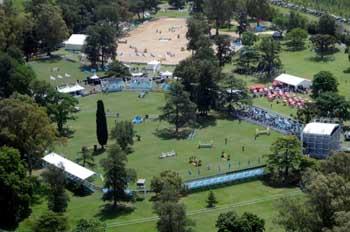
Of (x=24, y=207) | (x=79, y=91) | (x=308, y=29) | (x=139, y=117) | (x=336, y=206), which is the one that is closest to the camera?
(x=336, y=206)

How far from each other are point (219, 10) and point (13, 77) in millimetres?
48094

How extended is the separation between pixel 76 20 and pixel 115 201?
64.4 m

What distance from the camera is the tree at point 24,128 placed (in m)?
69.6

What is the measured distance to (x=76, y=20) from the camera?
124 metres

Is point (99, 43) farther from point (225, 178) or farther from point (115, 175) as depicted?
point (115, 175)

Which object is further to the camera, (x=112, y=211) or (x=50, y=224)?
(x=112, y=211)

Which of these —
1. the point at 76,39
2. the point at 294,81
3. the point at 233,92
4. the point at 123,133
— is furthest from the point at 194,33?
the point at 123,133

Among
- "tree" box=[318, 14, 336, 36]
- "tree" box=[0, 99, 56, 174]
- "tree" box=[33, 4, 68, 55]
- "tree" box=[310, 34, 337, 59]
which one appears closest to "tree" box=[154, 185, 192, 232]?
"tree" box=[0, 99, 56, 174]

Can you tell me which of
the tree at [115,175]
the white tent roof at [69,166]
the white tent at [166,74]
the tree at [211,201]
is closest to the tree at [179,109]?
the white tent roof at [69,166]

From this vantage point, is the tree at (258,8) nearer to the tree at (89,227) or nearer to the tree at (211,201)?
the tree at (211,201)

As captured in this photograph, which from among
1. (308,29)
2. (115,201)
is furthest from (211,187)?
(308,29)

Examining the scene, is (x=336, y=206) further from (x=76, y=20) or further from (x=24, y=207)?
(x=76, y=20)

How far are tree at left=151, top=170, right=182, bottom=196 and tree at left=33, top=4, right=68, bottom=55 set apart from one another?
50.7 meters

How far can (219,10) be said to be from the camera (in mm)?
125125
